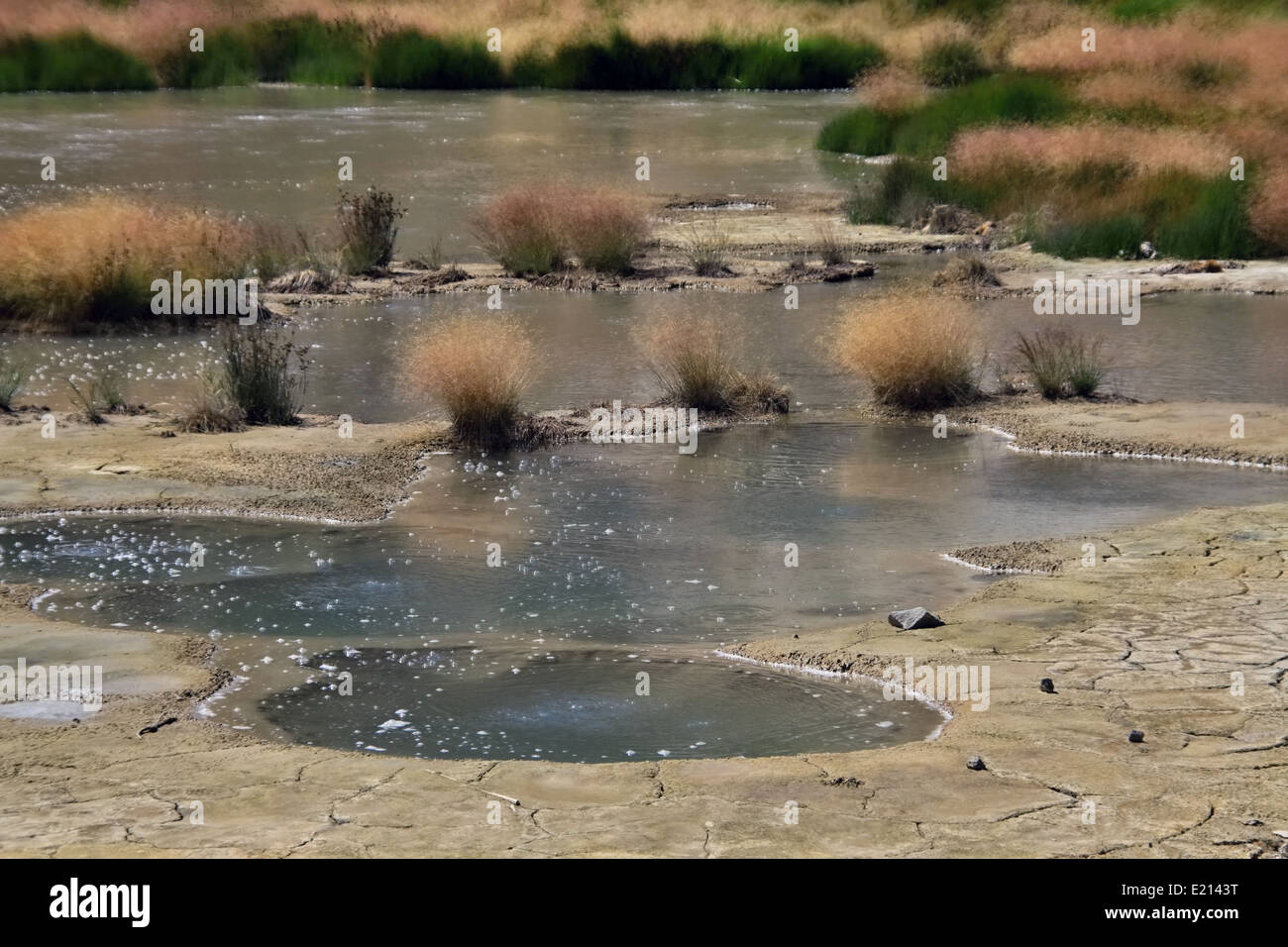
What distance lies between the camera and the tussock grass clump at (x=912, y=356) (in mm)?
14305

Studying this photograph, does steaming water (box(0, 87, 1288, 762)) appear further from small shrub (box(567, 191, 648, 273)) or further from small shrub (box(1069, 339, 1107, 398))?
small shrub (box(567, 191, 648, 273))

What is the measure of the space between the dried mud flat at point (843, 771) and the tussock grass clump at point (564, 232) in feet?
38.9

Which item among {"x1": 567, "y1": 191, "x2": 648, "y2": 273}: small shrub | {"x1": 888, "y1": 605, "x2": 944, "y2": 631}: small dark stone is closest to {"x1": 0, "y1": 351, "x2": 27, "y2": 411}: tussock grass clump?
{"x1": 567, "y1": 191, "x2": 648, "y2": 273}: small shrub

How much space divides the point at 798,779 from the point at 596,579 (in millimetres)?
3430

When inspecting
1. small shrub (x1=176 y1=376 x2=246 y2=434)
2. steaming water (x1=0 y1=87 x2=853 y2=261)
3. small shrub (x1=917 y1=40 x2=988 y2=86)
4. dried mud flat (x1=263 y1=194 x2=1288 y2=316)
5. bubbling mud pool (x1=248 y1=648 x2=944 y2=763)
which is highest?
small shrub (x1=917 y1=40 x2=988 y2=86)

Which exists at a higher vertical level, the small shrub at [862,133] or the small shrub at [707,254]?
the small shrub at [862,133]

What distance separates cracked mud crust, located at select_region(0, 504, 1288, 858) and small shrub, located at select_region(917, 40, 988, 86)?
108ft

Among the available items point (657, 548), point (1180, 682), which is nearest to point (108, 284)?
point (657, 548)

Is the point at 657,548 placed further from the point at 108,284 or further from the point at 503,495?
the point at 108,284

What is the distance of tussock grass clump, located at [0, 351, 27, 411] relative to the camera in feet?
45.3

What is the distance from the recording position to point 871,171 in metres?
29.4

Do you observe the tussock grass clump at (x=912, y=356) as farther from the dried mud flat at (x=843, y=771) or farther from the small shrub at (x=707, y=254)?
the small shrub at (x=707, y=254)

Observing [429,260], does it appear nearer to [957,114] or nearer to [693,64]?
[957,114]

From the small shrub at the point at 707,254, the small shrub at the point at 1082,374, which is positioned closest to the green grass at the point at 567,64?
the small shrub at the point at 707,254
